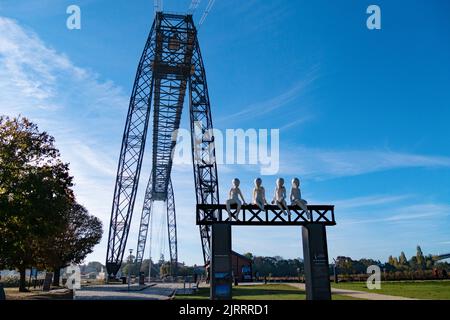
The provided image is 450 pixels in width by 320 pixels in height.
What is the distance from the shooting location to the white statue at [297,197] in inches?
492

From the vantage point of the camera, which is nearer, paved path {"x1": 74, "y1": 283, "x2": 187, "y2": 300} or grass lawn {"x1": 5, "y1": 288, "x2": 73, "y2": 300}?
paved path {"x1": 74, "y1": 283, "x2": 187, "y2": 300}

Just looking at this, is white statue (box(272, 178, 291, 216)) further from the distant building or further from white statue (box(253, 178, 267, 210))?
the distant building

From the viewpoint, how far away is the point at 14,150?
18.7 metres

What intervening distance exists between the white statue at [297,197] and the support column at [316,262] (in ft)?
2.13

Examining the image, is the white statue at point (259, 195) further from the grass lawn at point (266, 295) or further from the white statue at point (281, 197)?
the grass lawn at point (266, 295)

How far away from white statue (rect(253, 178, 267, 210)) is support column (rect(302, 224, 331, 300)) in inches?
68.6

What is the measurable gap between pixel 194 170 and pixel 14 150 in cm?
1937

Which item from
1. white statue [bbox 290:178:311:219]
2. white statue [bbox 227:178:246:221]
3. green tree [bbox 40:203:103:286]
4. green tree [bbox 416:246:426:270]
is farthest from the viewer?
green tree [bbox 416:246:426:270]

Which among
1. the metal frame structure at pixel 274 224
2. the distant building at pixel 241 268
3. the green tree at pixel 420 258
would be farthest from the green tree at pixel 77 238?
the green tree at pixel 420 258

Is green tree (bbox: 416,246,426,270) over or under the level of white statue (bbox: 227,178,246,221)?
under

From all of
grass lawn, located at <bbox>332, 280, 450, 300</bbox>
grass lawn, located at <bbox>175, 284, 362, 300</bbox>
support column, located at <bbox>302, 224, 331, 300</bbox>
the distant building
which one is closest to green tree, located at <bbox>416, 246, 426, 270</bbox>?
the distant building

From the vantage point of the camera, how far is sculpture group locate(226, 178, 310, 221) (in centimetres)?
1205
